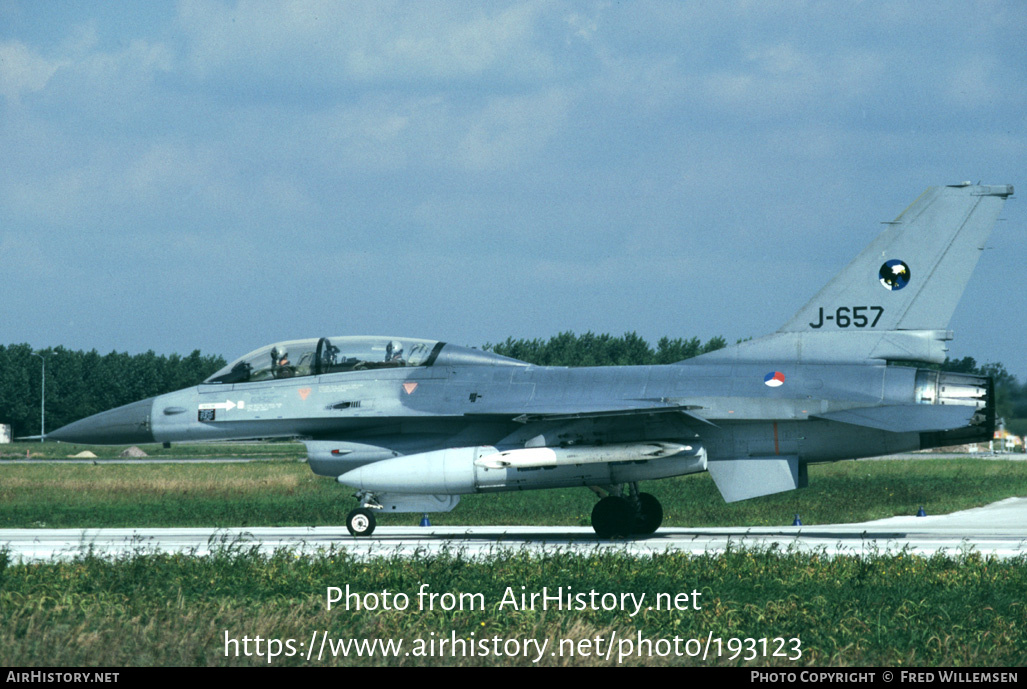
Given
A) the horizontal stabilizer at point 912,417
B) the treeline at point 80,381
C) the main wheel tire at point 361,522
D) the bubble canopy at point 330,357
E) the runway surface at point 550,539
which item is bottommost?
the runway surface at point 550,539

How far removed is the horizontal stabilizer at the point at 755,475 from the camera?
1600 cm

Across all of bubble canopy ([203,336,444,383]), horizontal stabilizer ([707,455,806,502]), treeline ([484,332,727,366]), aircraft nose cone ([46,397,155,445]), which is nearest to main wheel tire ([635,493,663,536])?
horizontal stabilizer ([707,455,806,502])

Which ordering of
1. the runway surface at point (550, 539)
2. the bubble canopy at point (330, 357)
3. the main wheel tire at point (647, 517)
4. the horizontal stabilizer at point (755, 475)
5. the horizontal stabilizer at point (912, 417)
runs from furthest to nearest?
the bubble canopy at point (330, 357) → the main wheel tire at point (647, 517) → the horizontal stabilizer at point (755, 475) → the horizontal stabilizer at point (912, 417) → the runway surface at point (550, 539)

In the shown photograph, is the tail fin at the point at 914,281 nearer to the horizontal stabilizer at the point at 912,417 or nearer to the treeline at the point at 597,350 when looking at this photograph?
the horizontal stabilizer at the point at 912,417

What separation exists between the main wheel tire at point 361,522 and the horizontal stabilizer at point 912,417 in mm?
7339

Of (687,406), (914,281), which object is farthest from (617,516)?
(914,281)

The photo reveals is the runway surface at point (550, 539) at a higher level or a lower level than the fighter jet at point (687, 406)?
lower

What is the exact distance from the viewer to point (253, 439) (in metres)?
17.8

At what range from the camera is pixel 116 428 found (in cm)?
1753

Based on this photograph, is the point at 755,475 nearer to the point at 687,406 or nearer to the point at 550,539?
the point at 687,406

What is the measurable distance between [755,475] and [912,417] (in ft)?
7.77

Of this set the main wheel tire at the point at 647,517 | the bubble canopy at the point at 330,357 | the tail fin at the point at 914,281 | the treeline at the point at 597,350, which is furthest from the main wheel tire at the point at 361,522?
the treeline at the point at 597,350

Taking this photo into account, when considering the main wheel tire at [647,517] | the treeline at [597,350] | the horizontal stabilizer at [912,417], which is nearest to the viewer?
the horizontal stabilizer at [912,417]

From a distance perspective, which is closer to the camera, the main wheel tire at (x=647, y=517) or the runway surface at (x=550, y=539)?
the runway surface at (x=550, y=539)
